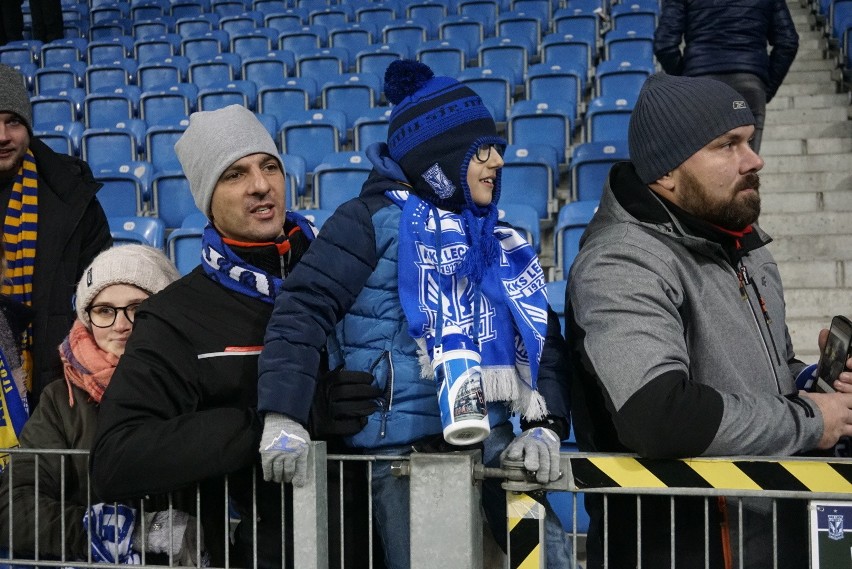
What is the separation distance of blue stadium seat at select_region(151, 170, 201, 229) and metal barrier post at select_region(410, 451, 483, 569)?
4.67 meters

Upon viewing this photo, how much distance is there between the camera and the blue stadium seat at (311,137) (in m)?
6.45

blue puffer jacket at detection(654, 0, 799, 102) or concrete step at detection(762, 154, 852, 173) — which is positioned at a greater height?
blue puffer jacket at detection(654, 0, 799, 102)

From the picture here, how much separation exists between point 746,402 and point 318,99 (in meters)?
6.61

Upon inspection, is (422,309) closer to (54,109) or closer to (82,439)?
(82,439)

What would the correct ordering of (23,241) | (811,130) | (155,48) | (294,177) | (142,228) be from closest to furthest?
(23,241) < (142,228) < (294,177) < (811,130) < (155,48)

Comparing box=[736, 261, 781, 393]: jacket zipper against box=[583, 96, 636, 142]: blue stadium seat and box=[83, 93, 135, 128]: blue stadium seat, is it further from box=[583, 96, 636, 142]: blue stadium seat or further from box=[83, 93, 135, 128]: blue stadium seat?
box=[83, 93, 135, 128]: blue stadium seat

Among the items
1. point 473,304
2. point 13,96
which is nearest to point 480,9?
point 13,96

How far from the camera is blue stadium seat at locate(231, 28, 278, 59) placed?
9.20 meters

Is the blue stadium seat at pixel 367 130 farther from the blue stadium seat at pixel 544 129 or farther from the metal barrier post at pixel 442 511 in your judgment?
the metal barrier post at pixel 442 511

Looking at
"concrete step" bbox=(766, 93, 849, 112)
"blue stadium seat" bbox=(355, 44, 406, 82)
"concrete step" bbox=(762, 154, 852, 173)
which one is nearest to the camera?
"concrete step" bbox=(762, 154, 852, 173)

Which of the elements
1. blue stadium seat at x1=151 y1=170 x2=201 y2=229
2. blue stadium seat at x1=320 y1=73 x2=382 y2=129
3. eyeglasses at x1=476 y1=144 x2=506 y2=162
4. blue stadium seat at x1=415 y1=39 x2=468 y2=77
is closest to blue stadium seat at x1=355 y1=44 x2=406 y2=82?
blue stadium seat at x1=415 y1=39 x2=468 y2=77

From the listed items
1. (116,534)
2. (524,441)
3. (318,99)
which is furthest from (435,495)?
(318,99)

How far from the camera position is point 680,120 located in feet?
6.20

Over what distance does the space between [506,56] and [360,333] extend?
6268mm
